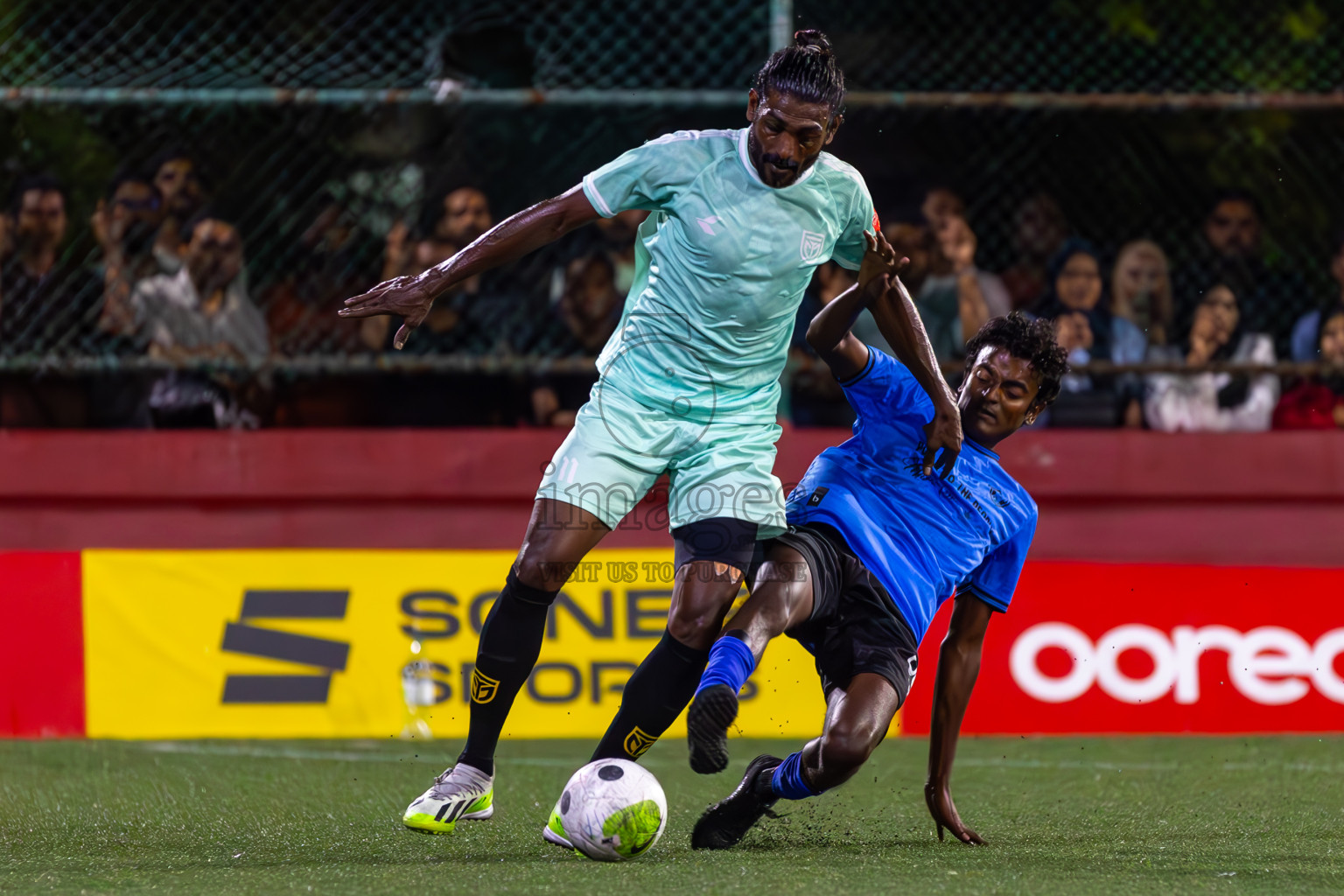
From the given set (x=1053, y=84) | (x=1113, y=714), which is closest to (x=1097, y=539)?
(x=1113, y=714)

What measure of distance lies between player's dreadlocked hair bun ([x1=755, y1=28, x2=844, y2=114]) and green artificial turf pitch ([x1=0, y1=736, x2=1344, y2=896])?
1889mm

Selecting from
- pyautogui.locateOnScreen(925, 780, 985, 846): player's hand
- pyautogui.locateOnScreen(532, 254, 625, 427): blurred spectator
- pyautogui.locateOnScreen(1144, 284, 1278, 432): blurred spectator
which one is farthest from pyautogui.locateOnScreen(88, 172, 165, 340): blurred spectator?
pyautogui.locateOnScreen(1144, 284, 1278, 432): blurred spectator

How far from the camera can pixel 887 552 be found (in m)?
4.38

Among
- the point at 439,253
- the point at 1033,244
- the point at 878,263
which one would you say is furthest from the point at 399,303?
the point at 1033,244

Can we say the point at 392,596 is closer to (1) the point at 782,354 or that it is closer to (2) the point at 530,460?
(2) the point at 530,460

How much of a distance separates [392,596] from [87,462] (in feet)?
5.60

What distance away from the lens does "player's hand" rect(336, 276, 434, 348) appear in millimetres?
3803

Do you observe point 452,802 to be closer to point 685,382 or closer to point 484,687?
point 484,687

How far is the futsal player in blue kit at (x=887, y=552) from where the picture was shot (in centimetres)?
415

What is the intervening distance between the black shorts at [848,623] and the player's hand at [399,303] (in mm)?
1149

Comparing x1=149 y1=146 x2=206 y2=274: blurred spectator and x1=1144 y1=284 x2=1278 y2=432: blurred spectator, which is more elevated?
x1=149 y1=146 x2=206 y2=274: blurred spectator

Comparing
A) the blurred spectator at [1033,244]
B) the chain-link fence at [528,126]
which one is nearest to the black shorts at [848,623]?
the chain-link fence at [528,126]

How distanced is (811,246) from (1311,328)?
435 centimetres

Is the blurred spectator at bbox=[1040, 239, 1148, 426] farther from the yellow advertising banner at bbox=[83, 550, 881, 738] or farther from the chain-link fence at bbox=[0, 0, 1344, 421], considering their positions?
the yellow advertising banner at bbox=[83, 550, 881, 738]
